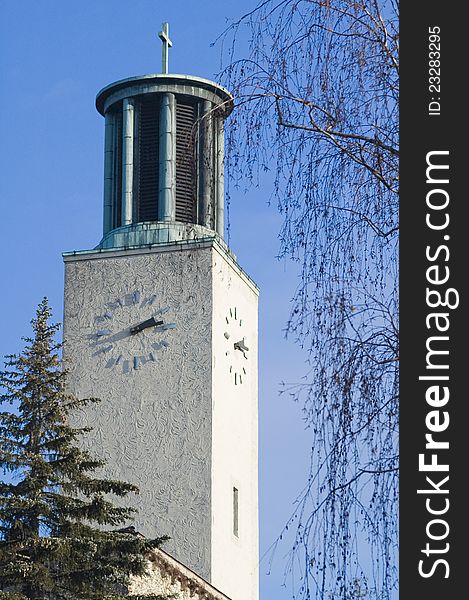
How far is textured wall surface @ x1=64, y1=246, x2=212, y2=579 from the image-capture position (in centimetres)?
3148

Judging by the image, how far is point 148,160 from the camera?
3441 cm

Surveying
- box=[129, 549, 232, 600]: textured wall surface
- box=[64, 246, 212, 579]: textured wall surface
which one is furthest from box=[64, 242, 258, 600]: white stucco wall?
box=[129, 549, 232, 600]: textured wall surface

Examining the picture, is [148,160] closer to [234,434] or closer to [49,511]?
[234,434]

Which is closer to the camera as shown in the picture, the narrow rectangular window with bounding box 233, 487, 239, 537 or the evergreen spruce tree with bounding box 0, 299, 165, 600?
the evergreen spruce tree with bounding box 0, 299, 165, 600

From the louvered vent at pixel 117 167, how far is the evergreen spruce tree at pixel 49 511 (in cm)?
1538

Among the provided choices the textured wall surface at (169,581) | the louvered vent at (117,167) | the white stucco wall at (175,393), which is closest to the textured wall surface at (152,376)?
the white stucco wall at (175,393)

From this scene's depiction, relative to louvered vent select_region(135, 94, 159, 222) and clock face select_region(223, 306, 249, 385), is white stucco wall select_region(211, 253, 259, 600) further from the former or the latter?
louvered vent select_region(135, 94, 159, 222)

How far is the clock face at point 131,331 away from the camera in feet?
108

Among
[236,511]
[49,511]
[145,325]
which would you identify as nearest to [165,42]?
[145,325]

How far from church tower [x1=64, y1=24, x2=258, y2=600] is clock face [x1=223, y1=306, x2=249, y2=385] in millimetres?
30

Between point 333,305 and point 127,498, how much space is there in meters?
24.2

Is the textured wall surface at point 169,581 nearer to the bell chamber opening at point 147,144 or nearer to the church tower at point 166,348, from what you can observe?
the church tower at point 166,348

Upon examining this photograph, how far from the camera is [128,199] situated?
112 feet

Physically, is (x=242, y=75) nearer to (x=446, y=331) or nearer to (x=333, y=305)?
(x=333, y=305)
